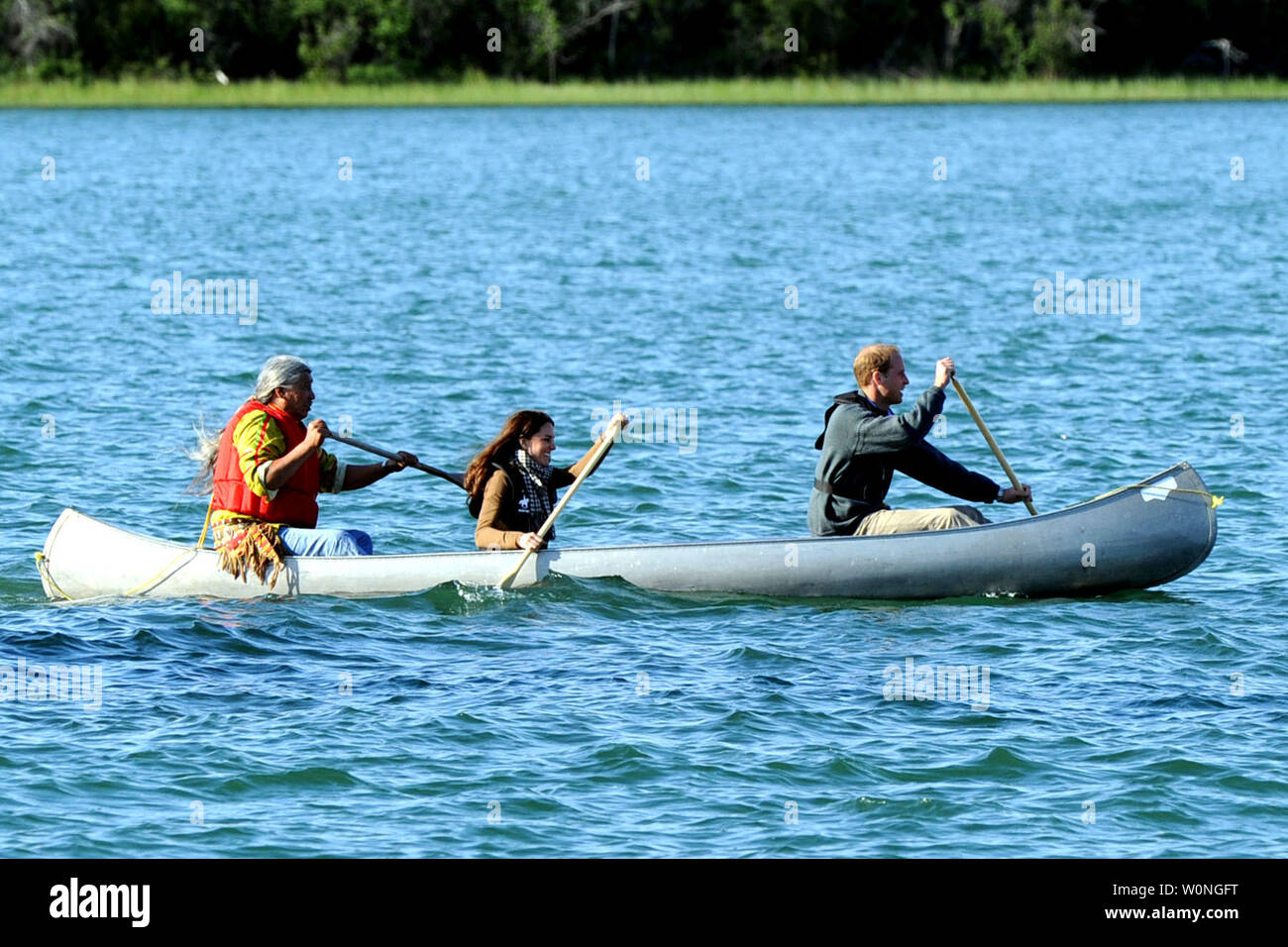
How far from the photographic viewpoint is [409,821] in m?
8.35

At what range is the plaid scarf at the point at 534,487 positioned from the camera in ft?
37.3

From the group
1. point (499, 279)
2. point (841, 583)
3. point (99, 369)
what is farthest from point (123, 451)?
point (499, 279)

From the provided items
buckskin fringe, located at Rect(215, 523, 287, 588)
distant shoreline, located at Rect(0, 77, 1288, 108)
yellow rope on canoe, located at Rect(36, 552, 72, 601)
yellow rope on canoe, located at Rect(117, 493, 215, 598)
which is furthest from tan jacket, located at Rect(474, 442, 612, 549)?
distant shoreline, located at Rect(0, 77, 1288, 108)

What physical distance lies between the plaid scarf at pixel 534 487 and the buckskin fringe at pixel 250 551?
141cm

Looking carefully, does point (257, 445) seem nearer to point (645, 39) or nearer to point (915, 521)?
point (915, 521)

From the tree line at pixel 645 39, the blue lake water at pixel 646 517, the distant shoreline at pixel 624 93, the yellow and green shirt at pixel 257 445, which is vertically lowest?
the blue lake water at pixel 646 517

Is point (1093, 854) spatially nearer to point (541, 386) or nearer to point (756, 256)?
point (541, 386)

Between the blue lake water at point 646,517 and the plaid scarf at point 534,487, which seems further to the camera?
the plaid scarf at point 534,487

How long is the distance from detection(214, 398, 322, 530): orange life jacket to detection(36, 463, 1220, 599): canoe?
1.01 feet

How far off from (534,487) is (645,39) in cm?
5569

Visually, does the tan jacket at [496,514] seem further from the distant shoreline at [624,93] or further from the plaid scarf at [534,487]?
the distant shoreline at [624,93]

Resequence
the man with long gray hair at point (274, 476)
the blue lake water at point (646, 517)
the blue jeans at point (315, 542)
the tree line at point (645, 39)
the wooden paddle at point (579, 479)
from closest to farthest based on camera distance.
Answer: the blue lake water at point (646, 517), the man with long gray hair at point (274, 476), the wooden paddle at point (579, 479), the blue jeans at point (315, 542), the tree line at point (645, 39)

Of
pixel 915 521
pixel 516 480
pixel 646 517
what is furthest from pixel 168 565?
pixel 915 521

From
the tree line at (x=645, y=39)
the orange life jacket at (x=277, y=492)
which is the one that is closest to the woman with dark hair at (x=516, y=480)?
the orange life jacket at (x=277, y=492)
